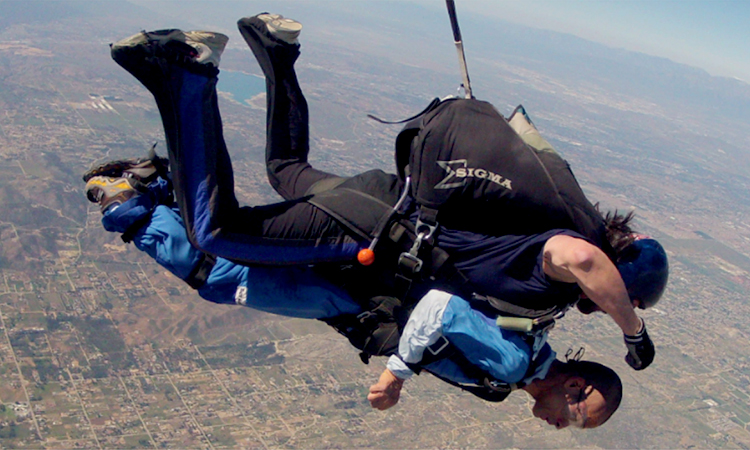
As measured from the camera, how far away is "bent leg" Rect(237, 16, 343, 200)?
3.07 m

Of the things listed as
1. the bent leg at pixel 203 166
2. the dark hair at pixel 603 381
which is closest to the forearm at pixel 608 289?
the dark hair at pixel 603 381

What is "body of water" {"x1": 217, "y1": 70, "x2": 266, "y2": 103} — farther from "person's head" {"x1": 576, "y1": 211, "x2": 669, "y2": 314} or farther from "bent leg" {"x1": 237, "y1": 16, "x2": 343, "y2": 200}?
"person's head" {"x1": 576, "y1": 211, "x2": 669, "y2": 314}

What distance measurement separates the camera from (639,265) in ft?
9.02

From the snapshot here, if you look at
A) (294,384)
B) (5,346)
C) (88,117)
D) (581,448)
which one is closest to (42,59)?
(88,117)

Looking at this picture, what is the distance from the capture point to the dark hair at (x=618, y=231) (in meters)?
2.81

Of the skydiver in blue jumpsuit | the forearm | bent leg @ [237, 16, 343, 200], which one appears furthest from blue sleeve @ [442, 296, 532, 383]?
bent leg @ [237, 16, 343, 200]

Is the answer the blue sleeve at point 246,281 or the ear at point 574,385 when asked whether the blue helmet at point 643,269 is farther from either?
the blue sleeve at point 246,281

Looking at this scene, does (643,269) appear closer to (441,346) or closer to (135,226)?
(441,346)

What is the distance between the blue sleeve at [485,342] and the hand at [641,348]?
454 millimetres

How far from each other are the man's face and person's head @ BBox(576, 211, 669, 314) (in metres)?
0.50

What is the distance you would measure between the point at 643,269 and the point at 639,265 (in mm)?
27

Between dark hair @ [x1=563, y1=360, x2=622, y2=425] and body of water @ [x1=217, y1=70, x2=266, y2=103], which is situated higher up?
dark hair @ [x1=563, y1=360, x2=622, y2=425]

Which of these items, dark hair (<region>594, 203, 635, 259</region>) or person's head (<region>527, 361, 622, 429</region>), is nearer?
dark hair (<region>594, 203, 635, 259</region>)

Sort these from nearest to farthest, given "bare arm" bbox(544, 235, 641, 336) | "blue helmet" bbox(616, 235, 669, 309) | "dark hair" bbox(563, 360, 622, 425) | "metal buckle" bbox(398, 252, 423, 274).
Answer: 1. "bare arm" bbox(544, 235, 641, 336)
2. "metal buckle" bbox(398, 252, 423, 274)
3. "blue helmet" bbox(616, 235, 669, 309)
4. "dark hair" bbox(563, 360, 622, 425)
